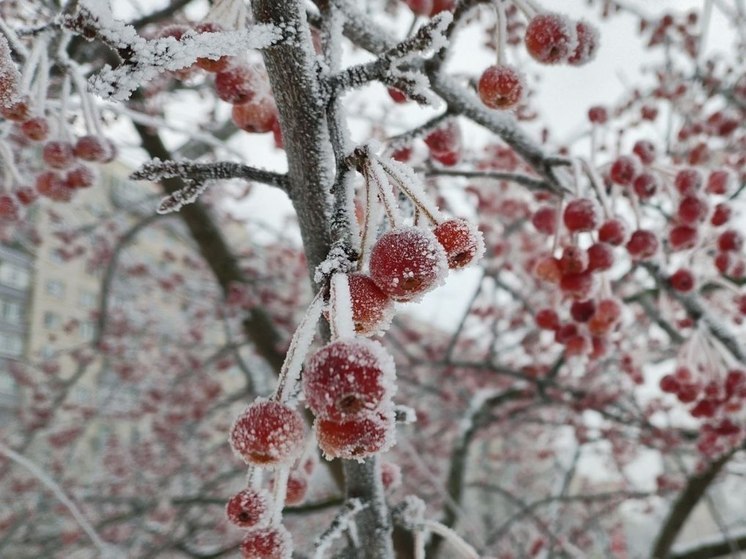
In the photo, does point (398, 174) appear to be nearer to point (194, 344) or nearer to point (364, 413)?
point (364, 413)

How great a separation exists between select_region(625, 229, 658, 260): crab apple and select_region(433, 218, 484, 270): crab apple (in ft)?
3.78

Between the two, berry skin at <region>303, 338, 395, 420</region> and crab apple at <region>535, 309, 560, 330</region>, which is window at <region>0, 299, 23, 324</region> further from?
berry skin at <region>303, 338, 395, 420</region>

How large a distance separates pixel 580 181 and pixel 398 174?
3.21ft

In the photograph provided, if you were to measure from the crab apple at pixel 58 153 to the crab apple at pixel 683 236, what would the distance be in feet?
6.47

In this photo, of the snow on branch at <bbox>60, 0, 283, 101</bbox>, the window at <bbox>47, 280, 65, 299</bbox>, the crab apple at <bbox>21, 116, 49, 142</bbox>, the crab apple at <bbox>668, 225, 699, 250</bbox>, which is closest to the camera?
the snow on branch at <bbox>60, 0, 283, 101</bbox>

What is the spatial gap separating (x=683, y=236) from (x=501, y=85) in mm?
1049

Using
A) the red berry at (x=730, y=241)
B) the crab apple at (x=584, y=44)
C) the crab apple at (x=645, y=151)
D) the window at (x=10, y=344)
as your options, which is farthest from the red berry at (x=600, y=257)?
the window at (x=10, y=344)

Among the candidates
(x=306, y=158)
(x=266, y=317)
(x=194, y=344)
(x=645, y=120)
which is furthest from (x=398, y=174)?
(x=194, y=344)

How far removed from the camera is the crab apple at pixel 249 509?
1042mm

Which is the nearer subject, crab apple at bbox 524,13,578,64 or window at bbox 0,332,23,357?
crab apple at bbox 524,13,578,64

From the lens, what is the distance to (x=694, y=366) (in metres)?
2.42

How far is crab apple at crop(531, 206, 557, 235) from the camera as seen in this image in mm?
2146

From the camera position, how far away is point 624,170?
1859 mm

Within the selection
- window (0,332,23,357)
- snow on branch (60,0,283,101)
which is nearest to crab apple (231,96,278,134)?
snow on branch (60,0,283,101)
